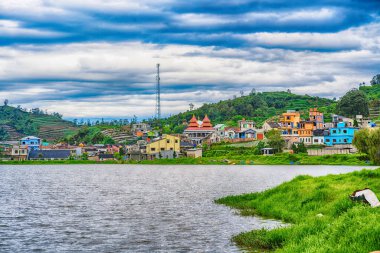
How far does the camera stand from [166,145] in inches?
6777

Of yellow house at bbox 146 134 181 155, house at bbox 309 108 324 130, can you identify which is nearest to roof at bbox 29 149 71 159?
yellow house at bbox 146 134 181 155

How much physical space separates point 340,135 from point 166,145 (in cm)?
5490

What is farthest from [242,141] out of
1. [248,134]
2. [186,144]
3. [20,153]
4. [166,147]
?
[20,153]

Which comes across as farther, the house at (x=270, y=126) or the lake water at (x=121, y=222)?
the house at (x=270, y=126)

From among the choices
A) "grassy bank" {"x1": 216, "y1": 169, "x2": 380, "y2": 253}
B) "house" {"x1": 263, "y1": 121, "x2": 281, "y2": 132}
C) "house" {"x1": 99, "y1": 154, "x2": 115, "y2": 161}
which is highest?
"house" {"x1": 263, "y1": 121, "x2": 281, "y2": 132}

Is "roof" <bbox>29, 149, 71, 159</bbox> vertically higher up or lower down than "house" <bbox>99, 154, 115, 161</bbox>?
higher up

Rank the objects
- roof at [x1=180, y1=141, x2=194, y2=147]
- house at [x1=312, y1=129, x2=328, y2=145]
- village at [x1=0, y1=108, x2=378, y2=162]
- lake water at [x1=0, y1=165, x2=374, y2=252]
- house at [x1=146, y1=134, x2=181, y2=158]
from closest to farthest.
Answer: lake water at [x1=0, y1=165, x2=374, y2=252], village at [x1=0, y1=108, x2=378, y2=162], house at [x1=146, y1=134, x2=181, y2=158], house at [x1=312, y1=129, x2=328, y2=145], roof at [x1=180, y1=141, x2=194, y2=147]

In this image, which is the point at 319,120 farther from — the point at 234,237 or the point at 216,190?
the point at 234,237

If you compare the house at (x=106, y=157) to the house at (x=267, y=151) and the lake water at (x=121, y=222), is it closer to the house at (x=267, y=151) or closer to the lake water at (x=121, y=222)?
the house at (x=267, y=151)

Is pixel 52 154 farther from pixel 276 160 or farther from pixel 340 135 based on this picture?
pixel 340 135

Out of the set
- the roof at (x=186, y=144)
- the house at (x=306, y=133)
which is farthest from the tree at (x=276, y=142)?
the roof at (x=186, y=144)

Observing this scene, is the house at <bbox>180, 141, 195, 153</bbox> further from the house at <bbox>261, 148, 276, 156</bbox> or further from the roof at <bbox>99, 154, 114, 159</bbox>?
the house at <bbox>261, 148, 276, 156</bbox>

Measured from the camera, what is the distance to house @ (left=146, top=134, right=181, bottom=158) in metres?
170

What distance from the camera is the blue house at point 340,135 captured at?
545ft
